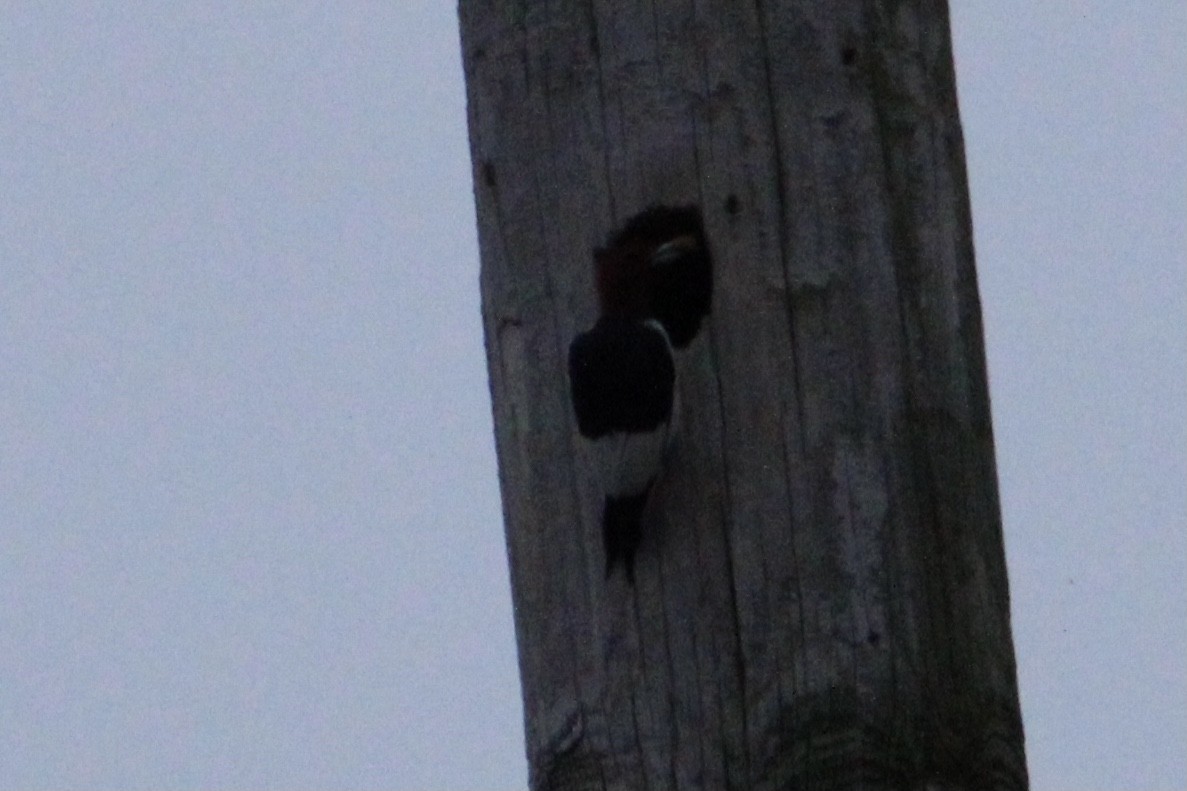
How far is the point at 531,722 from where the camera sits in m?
4.15

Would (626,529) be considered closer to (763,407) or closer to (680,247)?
(763,407)

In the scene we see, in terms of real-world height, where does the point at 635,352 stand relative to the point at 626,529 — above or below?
above

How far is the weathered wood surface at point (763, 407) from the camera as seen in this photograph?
3.93 metres

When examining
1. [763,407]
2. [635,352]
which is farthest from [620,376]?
[763,407]

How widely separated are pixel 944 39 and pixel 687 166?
1.69 ft

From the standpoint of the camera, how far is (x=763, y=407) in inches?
161

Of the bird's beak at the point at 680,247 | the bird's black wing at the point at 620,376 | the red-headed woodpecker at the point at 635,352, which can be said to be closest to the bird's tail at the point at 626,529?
the red-headed woodpecker at the point at 635,352

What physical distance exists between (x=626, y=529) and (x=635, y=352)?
263mm

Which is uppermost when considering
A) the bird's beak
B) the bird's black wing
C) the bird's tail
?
the bird's beak

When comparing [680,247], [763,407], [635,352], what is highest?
[680,247]

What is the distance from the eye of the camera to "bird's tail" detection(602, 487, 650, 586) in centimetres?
408

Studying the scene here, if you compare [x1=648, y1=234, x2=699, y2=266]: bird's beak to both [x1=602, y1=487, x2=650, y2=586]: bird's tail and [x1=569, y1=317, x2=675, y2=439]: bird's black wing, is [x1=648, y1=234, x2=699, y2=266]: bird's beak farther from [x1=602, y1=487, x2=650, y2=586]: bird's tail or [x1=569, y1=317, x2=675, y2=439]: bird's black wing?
[x1=602, y1=487, x2=650, y2=586]: bird's tail

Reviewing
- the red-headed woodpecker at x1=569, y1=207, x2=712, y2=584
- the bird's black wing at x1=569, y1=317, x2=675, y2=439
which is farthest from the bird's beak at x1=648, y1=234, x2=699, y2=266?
the bird's black wing at x1=569, y1=317, x2=675, y2=439

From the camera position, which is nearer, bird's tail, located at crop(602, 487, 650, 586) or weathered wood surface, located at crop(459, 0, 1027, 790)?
weathered wood surface, located at crop(459, 0, 1027, 790)
